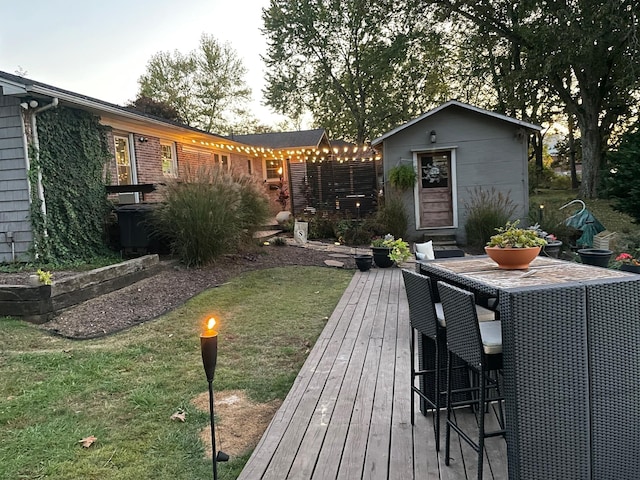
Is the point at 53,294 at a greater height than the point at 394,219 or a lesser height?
lesser

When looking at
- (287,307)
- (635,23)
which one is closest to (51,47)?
(287,307)

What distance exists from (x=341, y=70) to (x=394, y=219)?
17504mm

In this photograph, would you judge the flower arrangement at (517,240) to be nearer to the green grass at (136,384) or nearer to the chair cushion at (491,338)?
the chair cushion at (491,338)

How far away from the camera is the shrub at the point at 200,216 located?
7133mm

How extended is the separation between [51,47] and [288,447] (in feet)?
50.3

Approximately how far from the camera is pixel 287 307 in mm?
5578

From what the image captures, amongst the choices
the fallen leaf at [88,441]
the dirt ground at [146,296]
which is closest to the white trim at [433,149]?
the dirt ground at [146,296]

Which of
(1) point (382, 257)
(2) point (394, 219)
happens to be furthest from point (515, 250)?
(2) point (394, 219)

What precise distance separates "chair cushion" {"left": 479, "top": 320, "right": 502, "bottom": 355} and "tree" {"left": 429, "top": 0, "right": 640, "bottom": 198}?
Result: 1379 cm

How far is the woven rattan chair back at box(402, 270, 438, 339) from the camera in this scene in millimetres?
2342

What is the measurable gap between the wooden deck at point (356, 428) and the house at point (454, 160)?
7759 millimetres

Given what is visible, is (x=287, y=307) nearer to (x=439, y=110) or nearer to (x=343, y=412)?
(x=343, y=412)

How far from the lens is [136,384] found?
131 inches

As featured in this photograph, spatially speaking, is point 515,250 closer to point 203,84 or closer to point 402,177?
point 402,177
